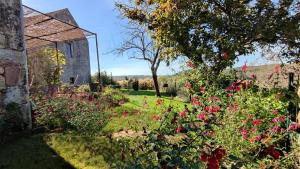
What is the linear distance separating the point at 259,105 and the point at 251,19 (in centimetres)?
773

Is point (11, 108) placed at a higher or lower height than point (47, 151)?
higher

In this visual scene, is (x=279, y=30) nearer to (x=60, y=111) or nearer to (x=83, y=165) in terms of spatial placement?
(x=60, y=111)

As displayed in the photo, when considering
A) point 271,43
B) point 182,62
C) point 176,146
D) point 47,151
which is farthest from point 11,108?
point 271,43

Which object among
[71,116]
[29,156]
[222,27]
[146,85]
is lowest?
[29,156]

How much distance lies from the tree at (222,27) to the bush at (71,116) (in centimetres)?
538

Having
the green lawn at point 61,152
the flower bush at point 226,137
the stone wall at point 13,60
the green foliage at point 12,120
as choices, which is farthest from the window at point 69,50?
the flower bush at point 226,137

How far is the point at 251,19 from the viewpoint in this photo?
11.7 m

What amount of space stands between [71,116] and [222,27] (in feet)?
22.9

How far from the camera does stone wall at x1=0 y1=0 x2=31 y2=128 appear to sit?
5961 millimetres

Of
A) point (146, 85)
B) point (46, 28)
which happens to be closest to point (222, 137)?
point (46, 28)

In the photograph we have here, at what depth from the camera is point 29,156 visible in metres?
4.88

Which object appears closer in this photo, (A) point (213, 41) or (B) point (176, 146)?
(B) point (176, 146)

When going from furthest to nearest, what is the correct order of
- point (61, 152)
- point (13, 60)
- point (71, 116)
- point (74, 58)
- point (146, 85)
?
1. point (146, 85)
2. point (74, 58)
3. point (71, 116)
4. point (13, 60)
5. point (61, 152)

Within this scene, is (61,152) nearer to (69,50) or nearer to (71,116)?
(71,116)
